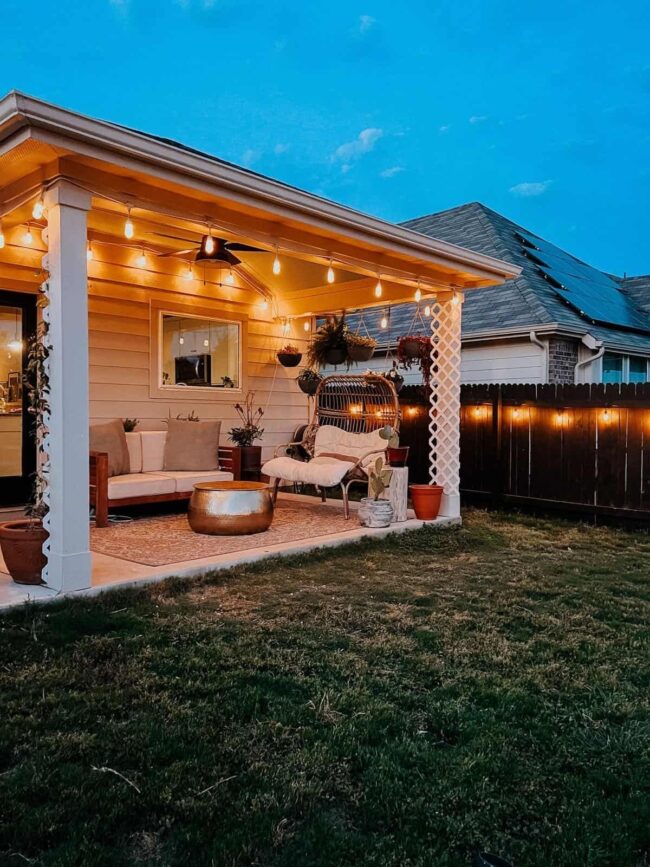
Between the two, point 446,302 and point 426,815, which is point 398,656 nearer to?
point 426,815

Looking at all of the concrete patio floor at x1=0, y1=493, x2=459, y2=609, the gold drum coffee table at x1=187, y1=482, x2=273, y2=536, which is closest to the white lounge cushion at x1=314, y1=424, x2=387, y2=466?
the concrete patio floor at x1=0, y1=493, x2=459, y2=609

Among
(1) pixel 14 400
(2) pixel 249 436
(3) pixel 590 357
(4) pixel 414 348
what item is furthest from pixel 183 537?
(3) pixel 590 357

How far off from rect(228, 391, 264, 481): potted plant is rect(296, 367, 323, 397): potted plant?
571mm

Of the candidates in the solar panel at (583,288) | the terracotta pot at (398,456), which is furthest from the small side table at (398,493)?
the solar panel at (583,288)

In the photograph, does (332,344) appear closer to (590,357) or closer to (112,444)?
(112,444)

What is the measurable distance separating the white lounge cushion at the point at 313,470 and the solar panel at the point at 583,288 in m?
4.80

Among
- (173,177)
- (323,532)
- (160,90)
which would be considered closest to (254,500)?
(323,532)

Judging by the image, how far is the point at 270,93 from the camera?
105062 mm

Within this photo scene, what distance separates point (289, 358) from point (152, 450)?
219cm

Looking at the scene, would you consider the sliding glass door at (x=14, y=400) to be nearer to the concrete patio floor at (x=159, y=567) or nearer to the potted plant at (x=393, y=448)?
the concrete patio floor at (x=159, y=567)

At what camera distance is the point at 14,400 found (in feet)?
20.4

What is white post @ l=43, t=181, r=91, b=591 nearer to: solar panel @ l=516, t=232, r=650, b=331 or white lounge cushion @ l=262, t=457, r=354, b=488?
white lounge cushion @ l=262, t=457, r=354, b=488

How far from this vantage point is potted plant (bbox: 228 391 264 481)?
7.39 meters

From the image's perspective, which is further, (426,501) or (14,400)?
(426,501)
